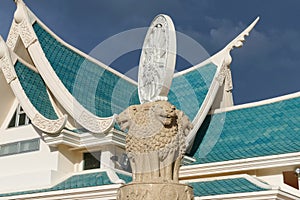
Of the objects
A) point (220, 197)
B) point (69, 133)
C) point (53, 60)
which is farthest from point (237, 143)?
point (53, 60)

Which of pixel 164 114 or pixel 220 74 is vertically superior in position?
pixel 220 74

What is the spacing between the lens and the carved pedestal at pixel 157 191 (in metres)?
4.37

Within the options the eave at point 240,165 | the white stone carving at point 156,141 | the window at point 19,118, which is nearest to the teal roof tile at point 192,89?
the eave at point 240,165

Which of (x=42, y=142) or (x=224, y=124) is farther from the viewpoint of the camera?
(x=224, y=124)

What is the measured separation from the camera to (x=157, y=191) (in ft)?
14.4

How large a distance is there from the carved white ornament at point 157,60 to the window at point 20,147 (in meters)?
6.64

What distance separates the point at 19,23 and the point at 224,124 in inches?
217

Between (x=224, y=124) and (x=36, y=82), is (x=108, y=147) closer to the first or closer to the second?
(x=36, y=82)

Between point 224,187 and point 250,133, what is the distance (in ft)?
9.70

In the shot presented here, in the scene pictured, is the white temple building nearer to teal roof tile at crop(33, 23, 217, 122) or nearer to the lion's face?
teal roof tile at crop(33, 23, 217, 122)

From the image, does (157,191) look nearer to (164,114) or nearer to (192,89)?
(164,114)

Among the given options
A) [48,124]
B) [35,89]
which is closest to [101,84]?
[35,89]

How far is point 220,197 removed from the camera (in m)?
8.66

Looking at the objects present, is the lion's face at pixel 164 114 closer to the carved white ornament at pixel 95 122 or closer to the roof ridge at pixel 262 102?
the carved white ornament at pixel 95 122
